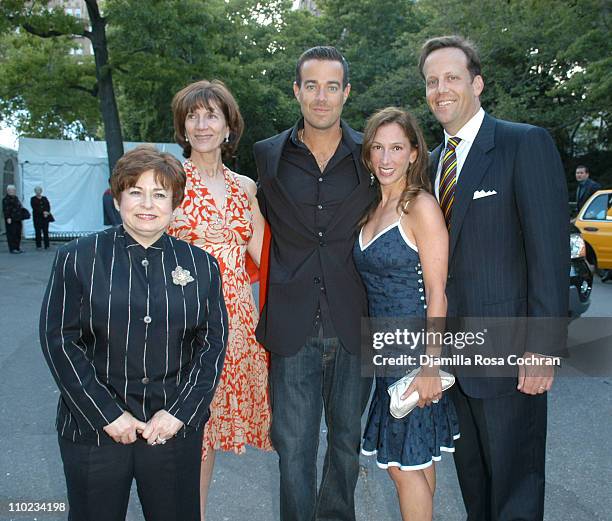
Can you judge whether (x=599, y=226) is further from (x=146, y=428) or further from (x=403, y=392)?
(x=146, y=428)

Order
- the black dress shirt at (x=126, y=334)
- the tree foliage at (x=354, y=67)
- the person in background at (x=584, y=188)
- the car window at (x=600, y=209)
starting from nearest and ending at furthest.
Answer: the black dress shirt at (x=126, y=334)
the car window at (x=600, y=209)
the person in background at (x=584, y=188)
the tree foliage at (x=354, y=67)

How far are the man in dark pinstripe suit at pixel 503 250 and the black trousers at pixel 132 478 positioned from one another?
3.87 feet

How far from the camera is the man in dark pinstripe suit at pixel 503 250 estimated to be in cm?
247

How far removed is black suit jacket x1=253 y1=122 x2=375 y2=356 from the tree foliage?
12.3m

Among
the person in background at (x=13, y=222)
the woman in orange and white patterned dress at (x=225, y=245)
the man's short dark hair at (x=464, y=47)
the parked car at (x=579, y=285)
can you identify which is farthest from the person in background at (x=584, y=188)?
the person in background at (x=13, y=222)

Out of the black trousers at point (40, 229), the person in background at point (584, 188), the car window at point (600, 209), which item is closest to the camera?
the car window at point (600, 209)

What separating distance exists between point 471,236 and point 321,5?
104 feet

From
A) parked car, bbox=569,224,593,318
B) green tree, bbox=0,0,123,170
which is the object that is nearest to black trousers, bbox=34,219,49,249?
green tree, bbox=0,0,123,170

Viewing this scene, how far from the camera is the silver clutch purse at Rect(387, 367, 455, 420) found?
2.59 metres

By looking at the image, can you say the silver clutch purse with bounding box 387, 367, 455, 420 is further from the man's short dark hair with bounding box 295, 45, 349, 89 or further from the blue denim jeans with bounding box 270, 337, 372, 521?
the man's short dark hair with bounding box 295, 45, 349, 89

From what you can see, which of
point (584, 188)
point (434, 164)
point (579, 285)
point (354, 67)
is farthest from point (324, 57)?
point (354, 67)

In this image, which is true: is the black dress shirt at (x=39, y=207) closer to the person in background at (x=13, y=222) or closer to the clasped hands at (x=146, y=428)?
the person in background at (x=13, y=222)

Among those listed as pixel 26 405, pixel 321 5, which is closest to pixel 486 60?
pixel 321 5

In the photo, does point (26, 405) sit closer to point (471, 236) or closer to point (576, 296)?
point (471, 236)
